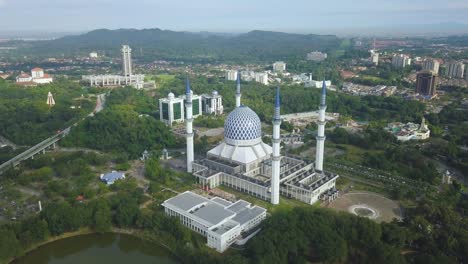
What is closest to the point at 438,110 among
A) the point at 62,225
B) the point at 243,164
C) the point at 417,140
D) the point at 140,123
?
the point at 417,140

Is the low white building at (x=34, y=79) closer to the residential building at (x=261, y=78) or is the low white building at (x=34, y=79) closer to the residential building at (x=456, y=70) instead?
the residential building at (x=261, y=78)

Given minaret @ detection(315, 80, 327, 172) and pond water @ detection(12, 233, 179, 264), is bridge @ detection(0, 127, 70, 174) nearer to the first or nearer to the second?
pond water @ detection(12, 233, 179, 264)

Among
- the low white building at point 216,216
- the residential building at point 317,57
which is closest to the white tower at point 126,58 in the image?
the residential building at point 317,57

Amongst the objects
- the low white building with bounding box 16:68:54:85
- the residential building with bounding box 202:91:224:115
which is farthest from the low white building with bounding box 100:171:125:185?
the low white building with bounding box 16:68:54:85

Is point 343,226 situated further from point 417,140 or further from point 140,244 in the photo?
point 417,140

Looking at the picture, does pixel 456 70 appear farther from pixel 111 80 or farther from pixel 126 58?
pixel 111 80

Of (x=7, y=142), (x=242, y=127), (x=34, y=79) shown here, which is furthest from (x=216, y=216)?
(x=34, y=79)
